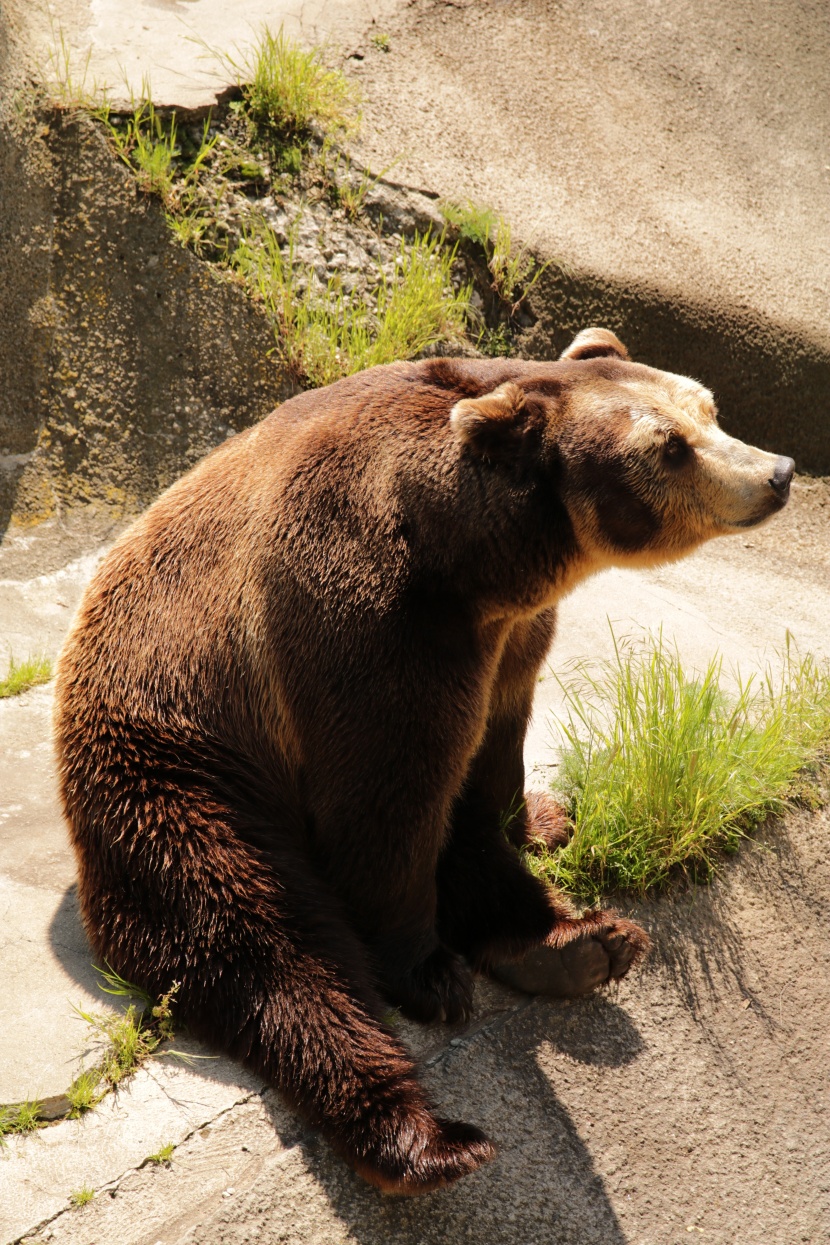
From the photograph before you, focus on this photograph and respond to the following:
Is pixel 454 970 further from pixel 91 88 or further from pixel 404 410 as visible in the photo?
pixel 91 88

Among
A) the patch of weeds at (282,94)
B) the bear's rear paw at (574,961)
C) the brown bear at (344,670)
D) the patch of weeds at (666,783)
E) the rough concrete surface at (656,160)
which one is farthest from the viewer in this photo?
the rough concrete surface at (656,160)

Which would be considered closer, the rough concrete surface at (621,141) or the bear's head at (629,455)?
the bear's head at (629,455)

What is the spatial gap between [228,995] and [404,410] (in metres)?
1.65

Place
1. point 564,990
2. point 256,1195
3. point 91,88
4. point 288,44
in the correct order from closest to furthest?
1. point 256,1195
2. point 564,990
3. point 91,88
4. point 288,44

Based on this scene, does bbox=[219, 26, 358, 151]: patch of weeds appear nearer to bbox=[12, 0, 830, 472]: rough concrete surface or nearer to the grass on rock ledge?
the grass on rock ledge

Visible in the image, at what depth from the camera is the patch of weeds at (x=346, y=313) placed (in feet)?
19.1

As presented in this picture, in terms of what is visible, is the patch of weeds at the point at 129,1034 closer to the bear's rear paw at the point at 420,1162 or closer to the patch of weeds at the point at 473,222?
the bear's rear paw at the point at 420,1162

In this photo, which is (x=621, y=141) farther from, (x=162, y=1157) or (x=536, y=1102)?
(x=162, y=1157)

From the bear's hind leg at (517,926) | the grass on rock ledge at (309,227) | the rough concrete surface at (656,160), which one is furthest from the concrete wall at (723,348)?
the bear's hind leg at (517,926)

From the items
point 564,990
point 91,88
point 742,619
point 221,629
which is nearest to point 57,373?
point 91,88

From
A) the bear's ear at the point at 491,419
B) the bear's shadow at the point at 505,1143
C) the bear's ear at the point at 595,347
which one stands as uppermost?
the bear's ear at the point at 595,347

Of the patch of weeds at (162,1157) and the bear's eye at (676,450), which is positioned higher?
the bear's eye at (676,450)

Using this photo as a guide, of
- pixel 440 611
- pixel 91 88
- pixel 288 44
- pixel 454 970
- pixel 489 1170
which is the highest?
pixel 288 44

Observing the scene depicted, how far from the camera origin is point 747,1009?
3.62 m
